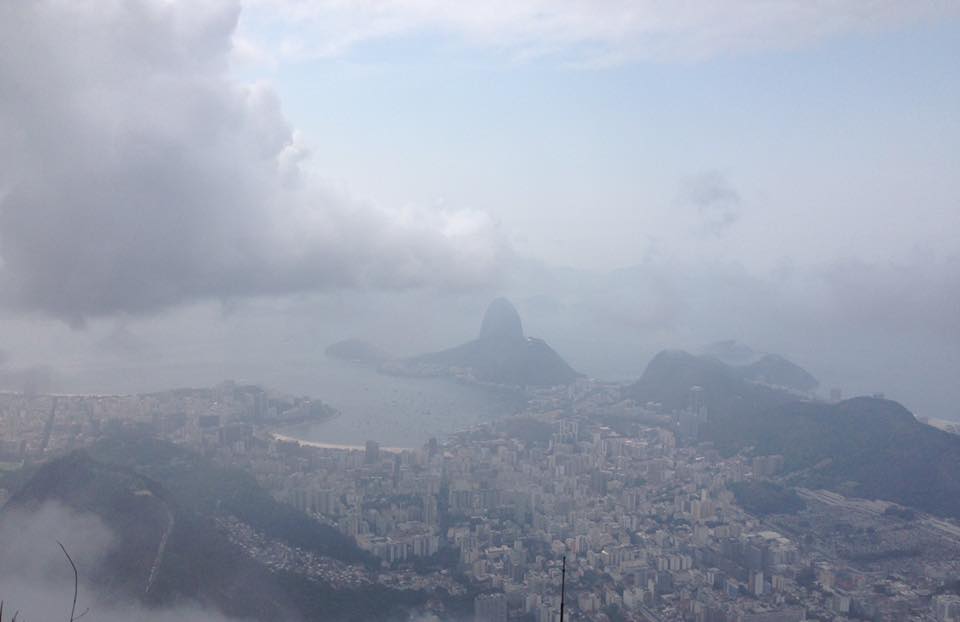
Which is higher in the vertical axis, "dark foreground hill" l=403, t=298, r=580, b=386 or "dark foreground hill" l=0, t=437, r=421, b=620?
"dark foreground hill" l=403, t=298, r=580, b=386

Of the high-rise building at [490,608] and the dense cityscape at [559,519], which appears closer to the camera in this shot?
the high-rise building at [490,608]

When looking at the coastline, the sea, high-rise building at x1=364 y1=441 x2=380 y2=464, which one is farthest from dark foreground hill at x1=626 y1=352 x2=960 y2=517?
high-rise building at x1=364 y1=441 x2=380 y2=464

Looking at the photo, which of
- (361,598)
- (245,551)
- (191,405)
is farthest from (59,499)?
(191,405)

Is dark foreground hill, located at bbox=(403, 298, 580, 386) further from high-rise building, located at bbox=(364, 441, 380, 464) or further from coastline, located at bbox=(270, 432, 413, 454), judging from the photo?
high-rise building, located at bbox=(364, 441, 380, 464)

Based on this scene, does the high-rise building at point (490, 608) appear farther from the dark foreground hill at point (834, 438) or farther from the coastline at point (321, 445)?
the dark foreground hill at point (834, 438)

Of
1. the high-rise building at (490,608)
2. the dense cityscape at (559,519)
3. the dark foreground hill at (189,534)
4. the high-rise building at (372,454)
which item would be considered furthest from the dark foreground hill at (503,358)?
the high-rise building at (490,608)

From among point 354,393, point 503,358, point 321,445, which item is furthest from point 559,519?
point 503,358

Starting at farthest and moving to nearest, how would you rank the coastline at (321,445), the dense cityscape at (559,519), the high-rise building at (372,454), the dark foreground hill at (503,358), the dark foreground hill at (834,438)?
the dark foreground hill at (503,358)
the coastline at (321,445)
the high-rise building at (372,454)
the dark foreground hill at (834,438)
the dense cityscape at (559,519)

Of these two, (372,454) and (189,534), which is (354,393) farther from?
(189,534)
